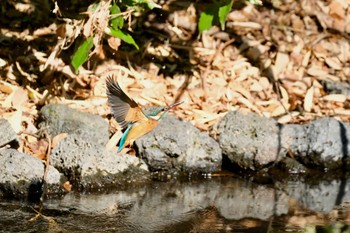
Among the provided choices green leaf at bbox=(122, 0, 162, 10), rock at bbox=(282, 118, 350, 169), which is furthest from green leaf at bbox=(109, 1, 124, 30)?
rock at bbox=(282, 118, 350, 169)

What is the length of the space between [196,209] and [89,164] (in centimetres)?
76

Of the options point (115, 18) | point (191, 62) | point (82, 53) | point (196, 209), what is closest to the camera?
point (196, 209)

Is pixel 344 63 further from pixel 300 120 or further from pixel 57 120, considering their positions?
pixel 57 120

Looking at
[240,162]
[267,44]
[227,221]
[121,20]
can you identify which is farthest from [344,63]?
[227,221]

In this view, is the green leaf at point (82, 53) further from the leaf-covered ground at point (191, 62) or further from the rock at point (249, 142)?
the rock at point (249, 142)

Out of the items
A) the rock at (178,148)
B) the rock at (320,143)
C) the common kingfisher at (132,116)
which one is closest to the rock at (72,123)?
the rock at (178,148)

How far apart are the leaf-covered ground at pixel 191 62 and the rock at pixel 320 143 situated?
0.31 metres

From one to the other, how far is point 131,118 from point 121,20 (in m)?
0.99

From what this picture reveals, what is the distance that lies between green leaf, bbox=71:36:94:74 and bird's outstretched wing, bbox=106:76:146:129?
710 mm

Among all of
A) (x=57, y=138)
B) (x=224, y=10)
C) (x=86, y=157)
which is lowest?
(x=86, y=157)

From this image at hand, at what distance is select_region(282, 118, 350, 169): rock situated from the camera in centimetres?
540

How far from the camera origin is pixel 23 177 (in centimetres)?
458

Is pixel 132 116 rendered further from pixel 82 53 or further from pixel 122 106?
pixel 82 53

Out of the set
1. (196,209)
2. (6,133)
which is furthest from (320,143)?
(6,133)
